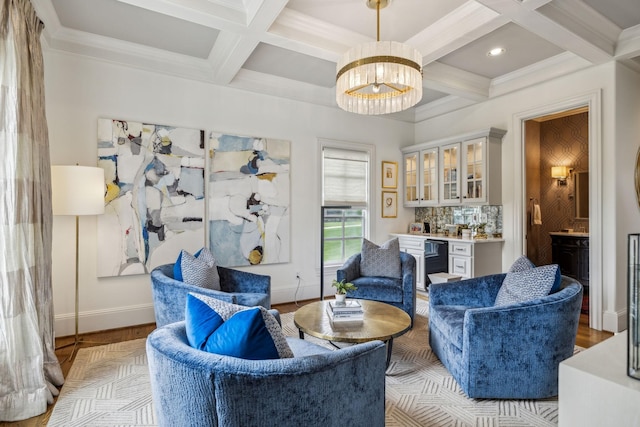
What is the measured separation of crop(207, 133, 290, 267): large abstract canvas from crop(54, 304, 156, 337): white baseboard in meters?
0.98

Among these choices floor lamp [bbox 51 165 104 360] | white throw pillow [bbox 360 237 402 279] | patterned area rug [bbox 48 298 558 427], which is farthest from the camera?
white throw pillow [bbox 360 237 402 279]

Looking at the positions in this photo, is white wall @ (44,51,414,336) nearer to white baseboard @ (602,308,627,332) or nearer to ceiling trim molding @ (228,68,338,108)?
ceiling trim molding @ (228,68,338,108)

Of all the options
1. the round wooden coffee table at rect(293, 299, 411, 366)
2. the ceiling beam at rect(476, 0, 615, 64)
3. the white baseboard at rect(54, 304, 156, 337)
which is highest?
the ceiling beam at rect(476, 0, 615, 64)

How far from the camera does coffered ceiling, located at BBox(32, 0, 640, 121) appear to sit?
277 cm

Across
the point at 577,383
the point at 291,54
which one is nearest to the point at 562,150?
the point at 291,54

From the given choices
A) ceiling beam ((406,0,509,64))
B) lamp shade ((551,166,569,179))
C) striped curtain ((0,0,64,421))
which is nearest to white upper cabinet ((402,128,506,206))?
ceiling beam ((406,0,509,64))

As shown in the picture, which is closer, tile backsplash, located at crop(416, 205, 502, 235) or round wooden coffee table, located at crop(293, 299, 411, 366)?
round wooden coffee table, located at crop(293, 299, 411, 366)

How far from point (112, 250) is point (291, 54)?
2822 millimetres

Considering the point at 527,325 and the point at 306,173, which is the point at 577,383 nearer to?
the point at 527,325

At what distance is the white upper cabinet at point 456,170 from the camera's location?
4445mm

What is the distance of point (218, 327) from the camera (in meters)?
1.39

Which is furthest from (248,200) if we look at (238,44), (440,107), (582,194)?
(582,194)

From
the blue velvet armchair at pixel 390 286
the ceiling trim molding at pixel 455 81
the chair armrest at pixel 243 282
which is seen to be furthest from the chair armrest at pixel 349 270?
the ceiling trim molding at pixel 455 81

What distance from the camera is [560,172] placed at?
5.79m
